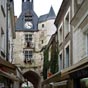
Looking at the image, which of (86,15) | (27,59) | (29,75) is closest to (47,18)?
(27,59)

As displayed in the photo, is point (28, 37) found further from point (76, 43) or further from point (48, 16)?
point (76, 43)

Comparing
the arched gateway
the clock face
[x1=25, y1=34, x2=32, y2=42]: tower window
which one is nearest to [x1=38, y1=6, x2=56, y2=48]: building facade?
the clock face

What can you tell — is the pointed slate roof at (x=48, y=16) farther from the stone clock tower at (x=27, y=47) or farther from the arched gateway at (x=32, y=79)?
the arched gateway at (x=32, y=79)

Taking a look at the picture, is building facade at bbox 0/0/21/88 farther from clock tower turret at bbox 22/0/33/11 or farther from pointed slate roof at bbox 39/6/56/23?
clock tower turret at bbox 22/0/33/11

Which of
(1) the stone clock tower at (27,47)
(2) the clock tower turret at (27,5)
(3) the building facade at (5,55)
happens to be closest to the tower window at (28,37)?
(1) the stone clock tower at (27,47)

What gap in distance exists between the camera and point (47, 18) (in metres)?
55.5

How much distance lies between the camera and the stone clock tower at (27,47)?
54500mm

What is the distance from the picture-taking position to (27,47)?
55.5 m

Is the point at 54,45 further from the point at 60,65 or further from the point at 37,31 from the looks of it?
the point at 37,31

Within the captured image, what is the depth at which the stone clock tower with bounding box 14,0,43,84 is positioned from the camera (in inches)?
2146

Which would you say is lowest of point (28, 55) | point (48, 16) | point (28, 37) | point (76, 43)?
point (76, 43)

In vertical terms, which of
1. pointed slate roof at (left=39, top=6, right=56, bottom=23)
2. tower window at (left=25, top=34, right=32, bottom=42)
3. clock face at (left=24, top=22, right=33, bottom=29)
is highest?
pointed slate roof at (left=39, top=6, right=56, bottom=23)

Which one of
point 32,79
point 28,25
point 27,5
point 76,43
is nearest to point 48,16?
point 28,25

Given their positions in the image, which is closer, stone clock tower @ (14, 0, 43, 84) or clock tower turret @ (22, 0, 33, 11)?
stone clock tower @ (14, 0, 43, 84)
